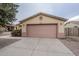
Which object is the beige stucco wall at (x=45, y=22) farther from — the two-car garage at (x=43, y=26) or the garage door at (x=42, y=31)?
the garage door at (x=42, y=31)

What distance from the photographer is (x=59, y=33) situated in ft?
62.3

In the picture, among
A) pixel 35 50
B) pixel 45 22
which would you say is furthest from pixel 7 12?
pixel 45 22

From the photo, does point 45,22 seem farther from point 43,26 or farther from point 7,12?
point 7,12

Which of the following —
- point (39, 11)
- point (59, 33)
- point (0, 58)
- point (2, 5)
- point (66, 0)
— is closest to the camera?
point (0, 58)

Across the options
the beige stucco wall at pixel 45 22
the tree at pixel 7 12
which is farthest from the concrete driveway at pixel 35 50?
the beige stucco wall at pixel 45 22

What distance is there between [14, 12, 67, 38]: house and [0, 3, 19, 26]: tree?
7858 millimetres

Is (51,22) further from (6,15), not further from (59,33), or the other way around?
(6,15)

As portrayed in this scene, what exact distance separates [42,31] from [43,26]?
653 mm

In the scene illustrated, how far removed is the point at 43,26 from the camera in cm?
1955

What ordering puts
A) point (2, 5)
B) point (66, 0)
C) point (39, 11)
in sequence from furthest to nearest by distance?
point (39, 11) → point (2, 5) → point (66, 0)

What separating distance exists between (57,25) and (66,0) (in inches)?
467

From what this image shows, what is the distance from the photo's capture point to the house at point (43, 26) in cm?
1911

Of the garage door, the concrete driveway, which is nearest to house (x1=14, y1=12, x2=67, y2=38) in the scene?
the garage door

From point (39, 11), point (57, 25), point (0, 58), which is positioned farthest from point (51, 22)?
point (0, 58)
